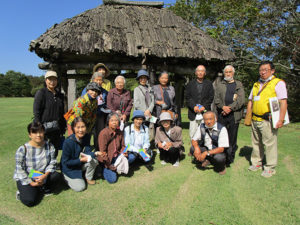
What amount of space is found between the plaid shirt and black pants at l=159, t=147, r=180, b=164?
202 centimetres

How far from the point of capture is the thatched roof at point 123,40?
17.5 feet

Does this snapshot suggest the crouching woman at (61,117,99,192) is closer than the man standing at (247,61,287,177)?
Yes

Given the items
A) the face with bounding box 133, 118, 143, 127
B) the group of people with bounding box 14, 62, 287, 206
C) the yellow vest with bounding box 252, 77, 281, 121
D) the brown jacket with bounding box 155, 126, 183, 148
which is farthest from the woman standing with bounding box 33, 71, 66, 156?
the yellow vest with bounding box 252, 77, 281, 121

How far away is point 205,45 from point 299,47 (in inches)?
236

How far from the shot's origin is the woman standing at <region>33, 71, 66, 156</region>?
317cm

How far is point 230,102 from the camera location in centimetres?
385

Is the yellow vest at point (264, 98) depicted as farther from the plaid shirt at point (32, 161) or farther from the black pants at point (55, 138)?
the black pants at point (55, 138)

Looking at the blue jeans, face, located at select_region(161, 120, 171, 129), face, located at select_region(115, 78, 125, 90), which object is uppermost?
face, located at select_region(115, 78, 125, 90)

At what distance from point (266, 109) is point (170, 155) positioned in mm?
1905

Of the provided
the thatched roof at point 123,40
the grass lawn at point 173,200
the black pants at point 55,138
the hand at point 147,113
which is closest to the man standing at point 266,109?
the grass lawn at point 173,200

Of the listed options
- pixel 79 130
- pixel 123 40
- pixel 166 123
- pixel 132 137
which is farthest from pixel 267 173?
pixel 123 40

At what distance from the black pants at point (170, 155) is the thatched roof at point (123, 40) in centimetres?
294

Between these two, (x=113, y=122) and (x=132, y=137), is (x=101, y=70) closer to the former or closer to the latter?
(x=113, y=122)

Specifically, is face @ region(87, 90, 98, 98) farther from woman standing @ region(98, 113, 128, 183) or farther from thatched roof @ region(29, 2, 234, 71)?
thatched roof @ region(29, 2, 234, 71)
